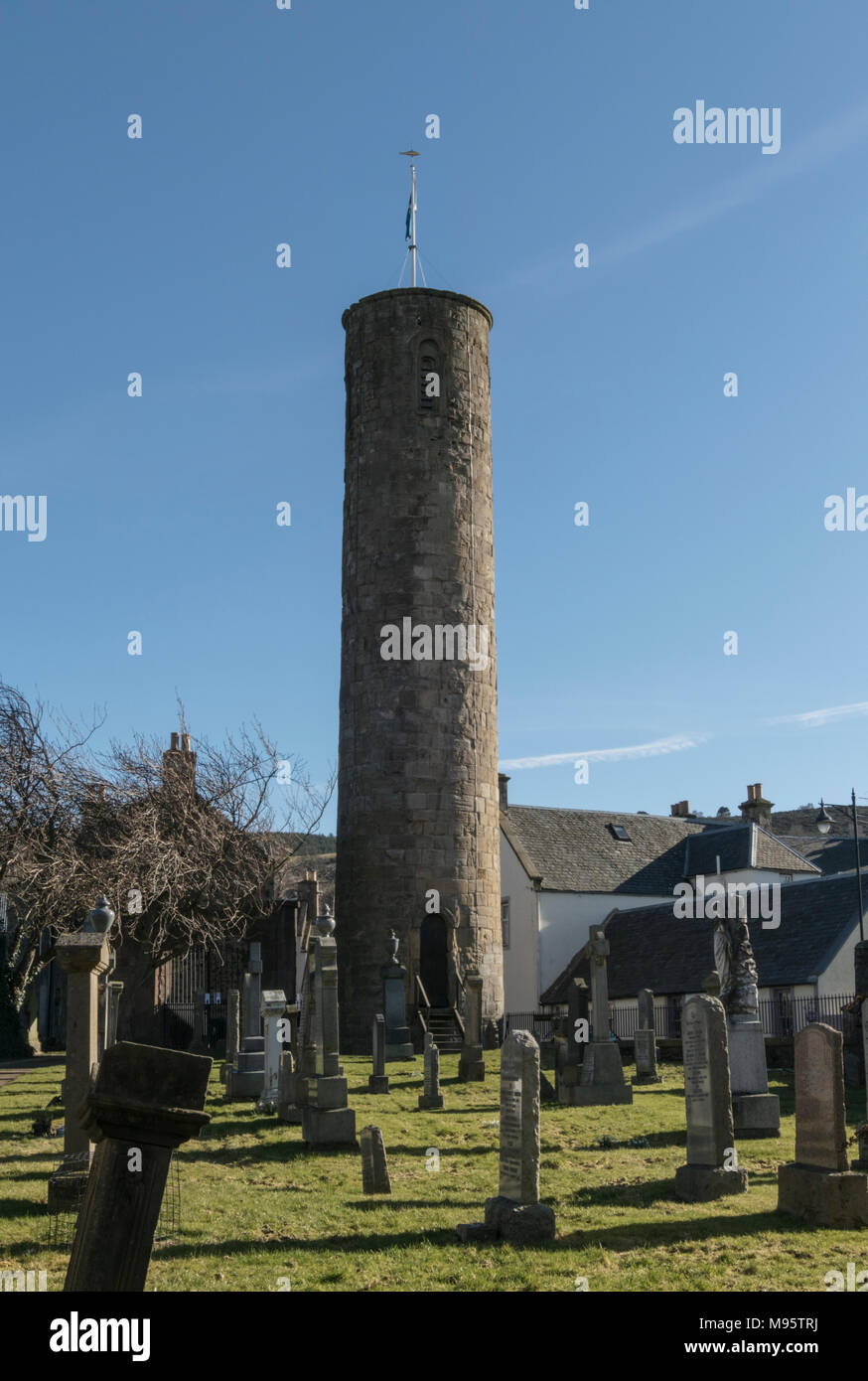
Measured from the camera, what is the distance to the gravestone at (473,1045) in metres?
22.3

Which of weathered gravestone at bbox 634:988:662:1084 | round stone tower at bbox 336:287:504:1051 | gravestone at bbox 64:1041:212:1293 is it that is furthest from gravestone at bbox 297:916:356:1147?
round stone tower at bbox 336:287:504:1051

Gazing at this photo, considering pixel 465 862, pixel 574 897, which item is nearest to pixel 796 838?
pixel 574 897

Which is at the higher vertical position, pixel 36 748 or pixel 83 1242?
pixel 36 748

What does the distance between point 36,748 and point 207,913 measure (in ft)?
20.7

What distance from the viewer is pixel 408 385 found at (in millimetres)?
32469

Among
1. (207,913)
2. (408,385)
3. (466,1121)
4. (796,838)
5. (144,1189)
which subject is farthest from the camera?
(796,838)

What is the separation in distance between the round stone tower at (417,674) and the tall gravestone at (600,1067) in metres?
10.9

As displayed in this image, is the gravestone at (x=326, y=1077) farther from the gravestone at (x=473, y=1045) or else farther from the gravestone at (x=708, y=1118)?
the gravestone at (x=473, y=1045)

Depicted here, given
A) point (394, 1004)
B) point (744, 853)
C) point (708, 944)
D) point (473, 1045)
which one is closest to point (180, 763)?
point (394, 1004)

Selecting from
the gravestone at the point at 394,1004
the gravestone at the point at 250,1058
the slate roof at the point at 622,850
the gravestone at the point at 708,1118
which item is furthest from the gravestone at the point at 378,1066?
the slate roof at the point at 622,850

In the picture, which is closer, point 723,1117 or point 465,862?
point 723,1117

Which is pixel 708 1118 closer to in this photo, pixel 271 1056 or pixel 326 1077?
pixel 326 1077

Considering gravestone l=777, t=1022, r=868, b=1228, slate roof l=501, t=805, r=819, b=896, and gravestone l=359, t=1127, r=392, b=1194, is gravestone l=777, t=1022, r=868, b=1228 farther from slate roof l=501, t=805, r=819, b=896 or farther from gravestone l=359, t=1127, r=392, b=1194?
slate roof l=501, t=805, r=819, b=896
